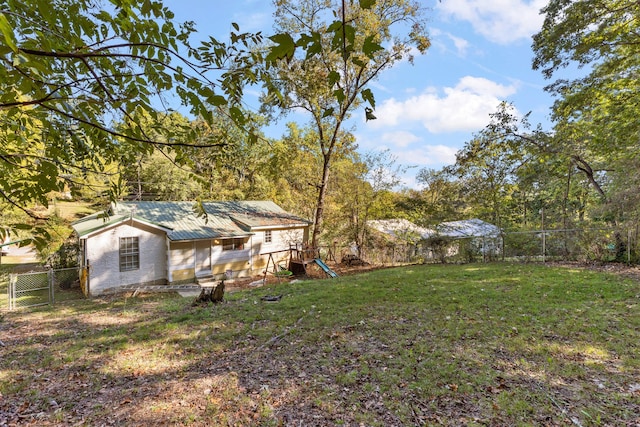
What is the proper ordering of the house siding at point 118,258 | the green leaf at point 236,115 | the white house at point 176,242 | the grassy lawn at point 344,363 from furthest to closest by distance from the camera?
1. the white house at point 176,242
2. the house siding at point 118,258
3. the grassy lawn at point 344,363
4. the green leaf at point 236,115

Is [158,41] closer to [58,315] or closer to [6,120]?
[6,120]

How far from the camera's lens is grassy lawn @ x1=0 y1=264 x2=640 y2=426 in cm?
293

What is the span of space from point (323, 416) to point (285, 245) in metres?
13.5

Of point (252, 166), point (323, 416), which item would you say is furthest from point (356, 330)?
point (252, 166)

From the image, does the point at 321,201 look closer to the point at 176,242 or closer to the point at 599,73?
the point at 176,242

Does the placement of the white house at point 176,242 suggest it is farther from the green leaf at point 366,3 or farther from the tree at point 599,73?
the tree at point 599,73

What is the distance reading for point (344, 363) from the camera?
12.9ft

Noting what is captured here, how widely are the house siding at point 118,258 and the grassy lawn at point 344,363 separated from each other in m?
3.76

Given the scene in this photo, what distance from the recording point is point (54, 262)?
41.4ft

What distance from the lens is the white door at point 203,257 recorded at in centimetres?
1309

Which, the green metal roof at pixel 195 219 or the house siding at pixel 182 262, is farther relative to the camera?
the house siding at pixel 182 262

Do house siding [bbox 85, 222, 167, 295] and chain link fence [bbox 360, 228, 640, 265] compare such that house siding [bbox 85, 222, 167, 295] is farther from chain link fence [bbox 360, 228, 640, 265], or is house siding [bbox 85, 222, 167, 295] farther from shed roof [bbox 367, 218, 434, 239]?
shed roof [bbox 367, 218, 434, 239]

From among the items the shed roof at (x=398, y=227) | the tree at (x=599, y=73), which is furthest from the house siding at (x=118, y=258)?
the tree at (x=599, y=73)

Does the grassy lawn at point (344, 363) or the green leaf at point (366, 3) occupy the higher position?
the green leaf at point (366, 3)
